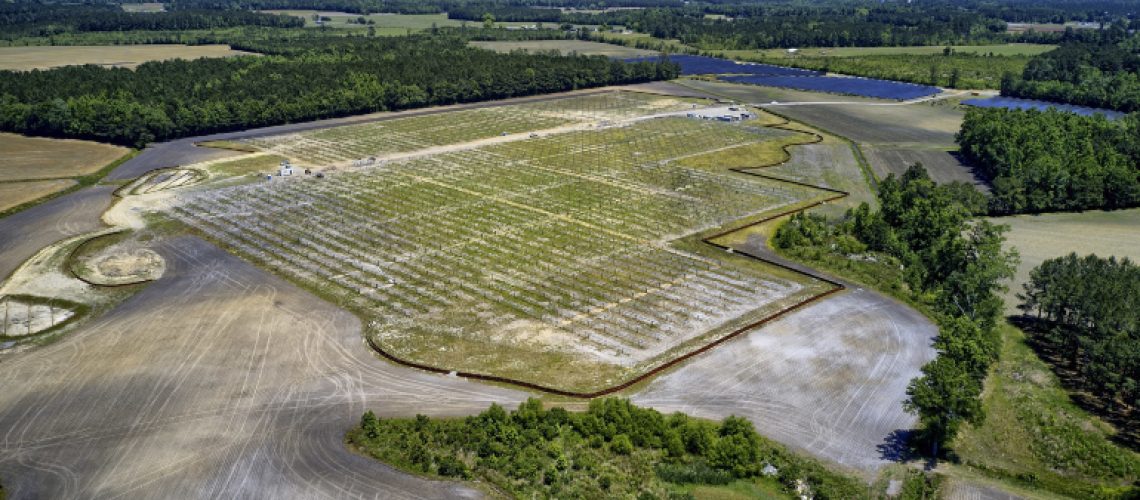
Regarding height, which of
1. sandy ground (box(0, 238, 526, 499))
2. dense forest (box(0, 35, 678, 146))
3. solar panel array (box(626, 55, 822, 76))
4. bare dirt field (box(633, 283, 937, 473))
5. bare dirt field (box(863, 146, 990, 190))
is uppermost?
solar panel array (box(626, 55, 822, 76))

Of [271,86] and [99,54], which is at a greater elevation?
[99,54]

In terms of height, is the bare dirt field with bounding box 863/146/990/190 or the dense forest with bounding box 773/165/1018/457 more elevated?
the bare dirt field with bounding box 863/146/990/190

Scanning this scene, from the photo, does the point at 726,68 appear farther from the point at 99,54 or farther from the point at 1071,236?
the point at 99,54

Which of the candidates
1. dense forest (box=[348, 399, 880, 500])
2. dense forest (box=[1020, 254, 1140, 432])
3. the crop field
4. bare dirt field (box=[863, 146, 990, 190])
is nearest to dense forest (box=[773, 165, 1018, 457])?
dense forest (box=[1020, 254, 1140, 432])

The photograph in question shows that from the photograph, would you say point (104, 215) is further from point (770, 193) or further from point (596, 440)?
point (770, 193)

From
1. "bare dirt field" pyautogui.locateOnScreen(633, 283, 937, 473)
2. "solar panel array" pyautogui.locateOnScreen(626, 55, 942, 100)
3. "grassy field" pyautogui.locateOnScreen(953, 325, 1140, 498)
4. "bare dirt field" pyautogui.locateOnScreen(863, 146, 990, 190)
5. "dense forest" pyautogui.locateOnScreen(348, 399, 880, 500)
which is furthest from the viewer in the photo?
"solar panel array" pyautogui.locateOnScreen(626, 55, 942, 100)

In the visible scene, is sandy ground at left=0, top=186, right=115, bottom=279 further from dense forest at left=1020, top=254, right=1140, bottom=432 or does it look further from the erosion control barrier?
dense forest at left=1020, top=254, right=1140, bottom=432

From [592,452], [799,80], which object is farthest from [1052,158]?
[799,80]
